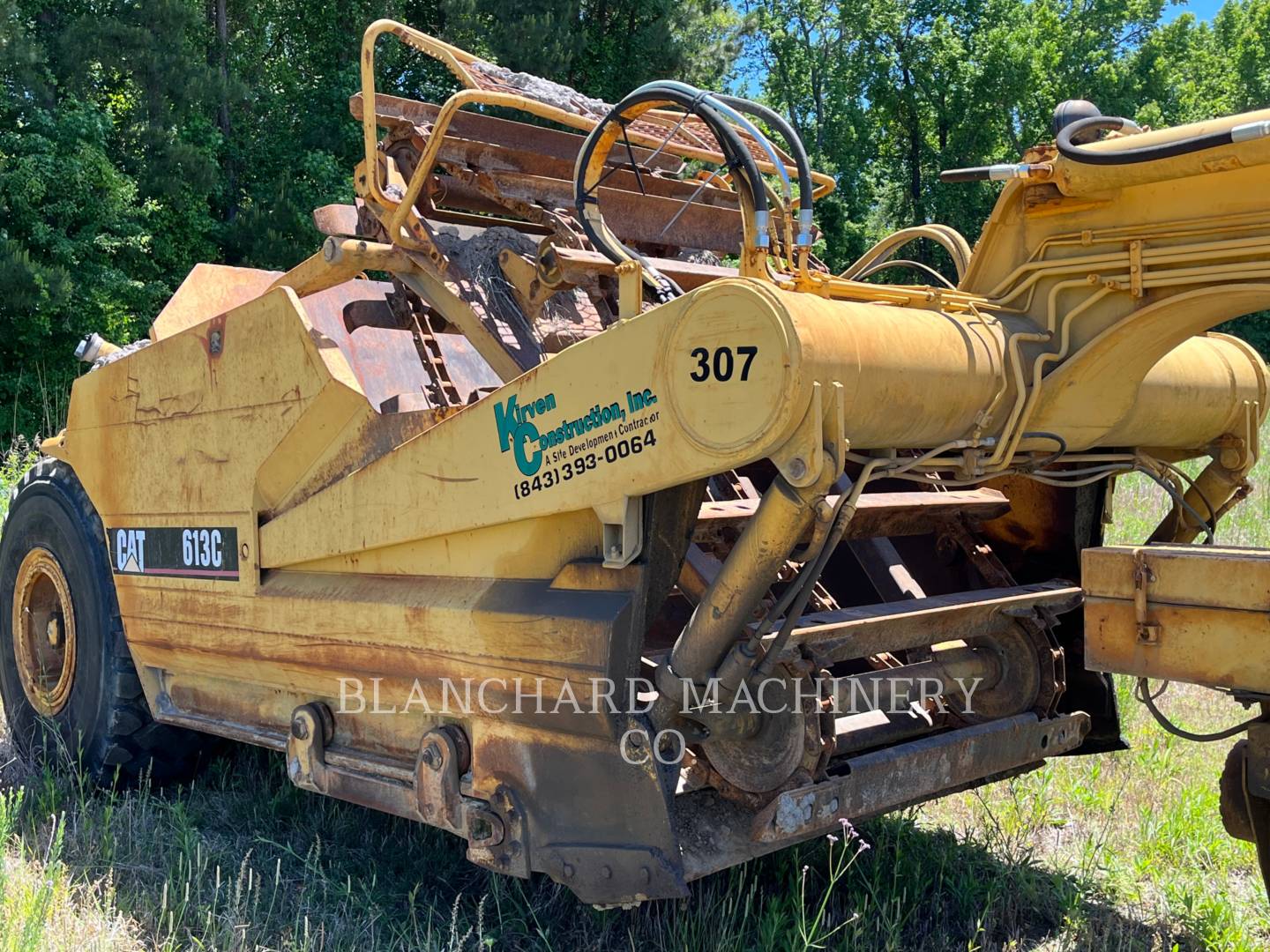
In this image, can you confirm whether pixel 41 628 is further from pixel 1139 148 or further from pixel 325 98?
pixel 325 98

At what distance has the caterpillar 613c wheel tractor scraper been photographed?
270cm

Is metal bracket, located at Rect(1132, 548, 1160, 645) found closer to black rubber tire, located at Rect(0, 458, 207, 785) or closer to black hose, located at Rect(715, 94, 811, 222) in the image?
black hose, located at Rect(715, 94, 811, 222)

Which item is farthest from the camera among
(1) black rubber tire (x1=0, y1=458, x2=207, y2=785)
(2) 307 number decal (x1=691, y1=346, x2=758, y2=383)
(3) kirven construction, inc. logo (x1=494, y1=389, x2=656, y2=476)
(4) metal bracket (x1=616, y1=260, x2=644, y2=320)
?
(1) black rubber tire (x1=0, y1=458, x2=207, y2=785)

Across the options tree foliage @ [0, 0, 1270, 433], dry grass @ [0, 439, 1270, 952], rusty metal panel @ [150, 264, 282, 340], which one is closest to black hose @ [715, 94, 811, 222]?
dry grass @ [0, 439, 1270, 952]

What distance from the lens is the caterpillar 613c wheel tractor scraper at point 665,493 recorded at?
8.87 feet

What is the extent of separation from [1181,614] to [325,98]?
827 inches

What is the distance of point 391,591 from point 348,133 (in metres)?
19.1

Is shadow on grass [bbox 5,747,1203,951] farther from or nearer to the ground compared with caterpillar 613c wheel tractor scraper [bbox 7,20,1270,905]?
nearer to the ground

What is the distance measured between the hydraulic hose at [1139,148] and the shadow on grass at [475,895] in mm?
1963

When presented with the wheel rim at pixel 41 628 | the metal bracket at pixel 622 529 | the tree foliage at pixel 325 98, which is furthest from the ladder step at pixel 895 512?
the tree foliage at pixel 325 98

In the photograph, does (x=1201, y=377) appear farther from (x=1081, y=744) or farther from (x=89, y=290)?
(x=89, y=290)

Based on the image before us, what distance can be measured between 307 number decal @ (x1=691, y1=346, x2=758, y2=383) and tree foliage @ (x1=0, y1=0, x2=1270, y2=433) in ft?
34.6

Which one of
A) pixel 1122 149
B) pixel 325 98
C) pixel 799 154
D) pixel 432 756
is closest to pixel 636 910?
pixel 432 756

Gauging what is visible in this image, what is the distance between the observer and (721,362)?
2.60 meters
